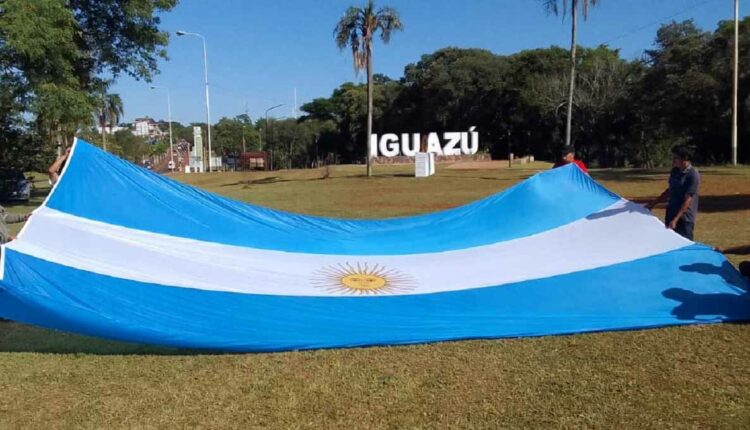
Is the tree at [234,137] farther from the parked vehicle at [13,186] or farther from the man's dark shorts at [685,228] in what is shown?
the man's dark shorts at [685,228]

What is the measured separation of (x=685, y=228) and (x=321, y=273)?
3.62m

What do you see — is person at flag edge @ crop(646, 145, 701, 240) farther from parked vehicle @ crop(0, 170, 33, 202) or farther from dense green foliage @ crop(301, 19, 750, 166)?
dense green foliage @ crop(301, 19, 750, 166)

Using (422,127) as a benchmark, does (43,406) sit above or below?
below

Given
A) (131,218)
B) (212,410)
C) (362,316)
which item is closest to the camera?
(212,410)

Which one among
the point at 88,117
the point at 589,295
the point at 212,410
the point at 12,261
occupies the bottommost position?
the point at 212,410

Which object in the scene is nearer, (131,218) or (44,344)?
(44,344)

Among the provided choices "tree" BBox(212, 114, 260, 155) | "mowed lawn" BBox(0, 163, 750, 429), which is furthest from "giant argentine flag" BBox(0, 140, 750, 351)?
"tree" BBox(212, 114, 260, 155)

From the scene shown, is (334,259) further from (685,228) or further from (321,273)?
(685,228)

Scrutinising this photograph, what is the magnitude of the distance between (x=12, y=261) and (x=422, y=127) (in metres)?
50.3

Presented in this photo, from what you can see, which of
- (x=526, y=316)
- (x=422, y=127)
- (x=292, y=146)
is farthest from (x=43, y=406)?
(x=292, y=146)

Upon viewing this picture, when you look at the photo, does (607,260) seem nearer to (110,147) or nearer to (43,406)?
(43,406)

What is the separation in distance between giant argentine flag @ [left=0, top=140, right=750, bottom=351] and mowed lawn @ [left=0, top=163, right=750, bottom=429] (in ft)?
0.72

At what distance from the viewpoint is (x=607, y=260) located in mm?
5500

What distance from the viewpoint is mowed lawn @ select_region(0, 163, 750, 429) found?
3.32 metres
